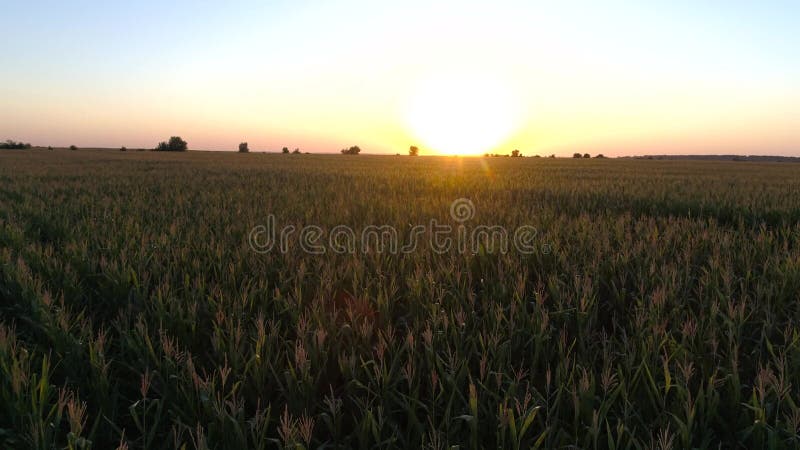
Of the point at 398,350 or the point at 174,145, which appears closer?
the point at 398,350

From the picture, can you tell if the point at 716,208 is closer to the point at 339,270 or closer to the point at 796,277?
the point at 796,277

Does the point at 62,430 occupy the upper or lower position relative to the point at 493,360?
lower

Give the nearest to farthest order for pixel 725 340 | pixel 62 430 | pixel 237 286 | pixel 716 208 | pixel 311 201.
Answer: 1. pixel 62 430
2. pixel 725 340
3. pixel 237 286
4. pixel 716 208
5. pixel 311 201

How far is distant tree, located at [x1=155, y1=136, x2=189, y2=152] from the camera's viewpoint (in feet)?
228

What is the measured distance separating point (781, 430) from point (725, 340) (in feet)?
1.90

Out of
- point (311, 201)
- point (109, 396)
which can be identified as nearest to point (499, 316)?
point (109, 396)

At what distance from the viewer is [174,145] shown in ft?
230

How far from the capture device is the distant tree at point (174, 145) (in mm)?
69438

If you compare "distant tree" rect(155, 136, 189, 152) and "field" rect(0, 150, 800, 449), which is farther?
"distant tree" rect(155, 136, 189, 152)

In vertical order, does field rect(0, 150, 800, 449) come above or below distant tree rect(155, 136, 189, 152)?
below

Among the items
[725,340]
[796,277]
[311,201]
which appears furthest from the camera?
[311,201]

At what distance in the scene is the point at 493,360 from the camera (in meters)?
1.56

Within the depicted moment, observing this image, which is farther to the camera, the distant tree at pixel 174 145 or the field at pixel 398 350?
the distant tree at pixel 174 145

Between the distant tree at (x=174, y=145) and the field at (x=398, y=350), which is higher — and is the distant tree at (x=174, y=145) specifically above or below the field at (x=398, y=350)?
above
